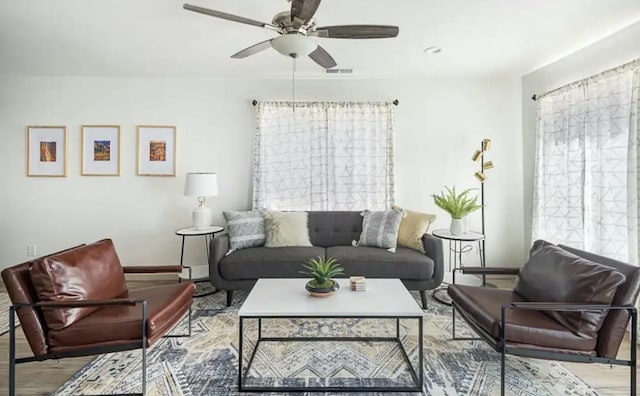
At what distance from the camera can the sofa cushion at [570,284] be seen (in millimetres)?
1745

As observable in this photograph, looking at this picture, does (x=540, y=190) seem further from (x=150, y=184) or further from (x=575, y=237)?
(x=150, y=184)

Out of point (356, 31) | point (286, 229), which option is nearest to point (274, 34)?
point (356, 31)

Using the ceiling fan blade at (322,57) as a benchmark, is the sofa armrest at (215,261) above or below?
below

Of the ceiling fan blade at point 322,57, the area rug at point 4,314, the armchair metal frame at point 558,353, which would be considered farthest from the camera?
the area rug at point 4,314

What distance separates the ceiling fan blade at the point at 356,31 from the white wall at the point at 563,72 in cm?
218

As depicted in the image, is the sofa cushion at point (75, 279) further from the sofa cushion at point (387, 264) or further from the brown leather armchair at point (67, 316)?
the sofa cushion at point (387, 264)

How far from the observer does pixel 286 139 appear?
4031 millimetres

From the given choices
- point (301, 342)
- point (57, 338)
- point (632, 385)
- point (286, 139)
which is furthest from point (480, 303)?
point (286, 139)

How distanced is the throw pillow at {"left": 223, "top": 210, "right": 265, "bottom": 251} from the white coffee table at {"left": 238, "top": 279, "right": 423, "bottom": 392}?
3.38ft

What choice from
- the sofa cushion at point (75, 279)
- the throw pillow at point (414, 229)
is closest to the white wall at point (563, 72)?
the throw pillow at point (414, 229)

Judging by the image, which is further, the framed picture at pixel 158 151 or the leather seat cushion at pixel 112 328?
the framed picture at pixel 158 151

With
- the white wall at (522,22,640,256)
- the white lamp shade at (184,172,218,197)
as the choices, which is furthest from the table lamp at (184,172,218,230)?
the white wall at (522,22,640,256)

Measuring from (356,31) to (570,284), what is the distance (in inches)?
80.9

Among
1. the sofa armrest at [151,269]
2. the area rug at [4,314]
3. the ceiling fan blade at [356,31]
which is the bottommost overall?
the area rug at [4,314]
